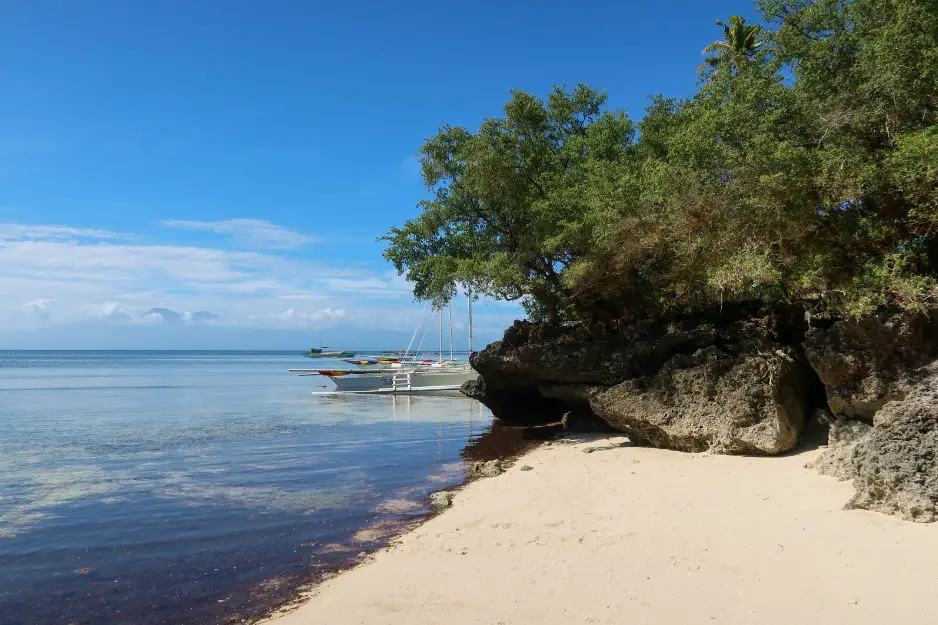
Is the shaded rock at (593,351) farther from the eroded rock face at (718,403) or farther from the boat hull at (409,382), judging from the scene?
the boat hull at (409,382)

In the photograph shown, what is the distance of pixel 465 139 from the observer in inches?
663

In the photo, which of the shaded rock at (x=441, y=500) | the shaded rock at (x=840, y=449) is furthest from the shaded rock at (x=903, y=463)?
the shaded rock at (x=441, y=500)

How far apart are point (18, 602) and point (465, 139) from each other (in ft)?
46.8

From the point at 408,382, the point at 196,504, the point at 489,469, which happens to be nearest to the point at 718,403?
the point at 489,469

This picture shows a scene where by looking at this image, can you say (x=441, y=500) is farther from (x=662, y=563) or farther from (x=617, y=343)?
(x=617, y=343)

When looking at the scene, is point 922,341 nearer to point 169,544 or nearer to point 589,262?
point 589,262

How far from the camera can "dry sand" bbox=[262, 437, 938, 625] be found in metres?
4.76

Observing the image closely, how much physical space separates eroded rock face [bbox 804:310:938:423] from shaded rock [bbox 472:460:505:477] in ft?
20.6

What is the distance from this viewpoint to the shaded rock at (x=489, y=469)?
11977 mm

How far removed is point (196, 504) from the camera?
1017 centimetres

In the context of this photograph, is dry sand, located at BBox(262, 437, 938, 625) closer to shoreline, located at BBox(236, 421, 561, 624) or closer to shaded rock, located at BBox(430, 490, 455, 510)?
shoreline, located at BBox(236, 421, 561, 624)

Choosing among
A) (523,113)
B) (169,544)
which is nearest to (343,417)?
(523,113)

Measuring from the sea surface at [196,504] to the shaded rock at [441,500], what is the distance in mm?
274

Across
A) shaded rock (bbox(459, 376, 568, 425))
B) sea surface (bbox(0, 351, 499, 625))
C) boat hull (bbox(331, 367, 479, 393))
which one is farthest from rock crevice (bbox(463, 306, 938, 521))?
boat hull (bbox(331, 367, 479, 393))
